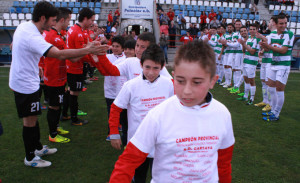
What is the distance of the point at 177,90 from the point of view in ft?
4.38

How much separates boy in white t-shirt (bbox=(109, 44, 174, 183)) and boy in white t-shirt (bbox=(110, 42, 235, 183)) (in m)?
1.02

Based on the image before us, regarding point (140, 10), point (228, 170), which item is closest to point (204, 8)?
point (140, 10)

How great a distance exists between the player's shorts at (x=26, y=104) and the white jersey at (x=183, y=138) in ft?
7.72

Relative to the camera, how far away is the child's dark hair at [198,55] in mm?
1342

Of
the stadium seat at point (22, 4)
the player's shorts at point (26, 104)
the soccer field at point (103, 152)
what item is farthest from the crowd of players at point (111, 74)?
the stadium seat at point (22, 4)

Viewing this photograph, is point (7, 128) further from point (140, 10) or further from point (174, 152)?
point (140, 10)

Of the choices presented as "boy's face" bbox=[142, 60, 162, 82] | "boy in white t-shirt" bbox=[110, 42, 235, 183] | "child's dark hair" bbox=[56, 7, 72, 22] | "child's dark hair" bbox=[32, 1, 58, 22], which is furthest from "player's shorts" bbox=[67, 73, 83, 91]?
"boy in white t-shirt" bbox=[110, 42, 235, 183]

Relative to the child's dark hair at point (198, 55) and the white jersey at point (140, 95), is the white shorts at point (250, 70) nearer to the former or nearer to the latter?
the white jersey at point (140, 95)

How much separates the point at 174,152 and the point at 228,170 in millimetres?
466

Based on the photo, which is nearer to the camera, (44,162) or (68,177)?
(68,177)

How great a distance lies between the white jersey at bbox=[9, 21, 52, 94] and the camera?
2.84 meters

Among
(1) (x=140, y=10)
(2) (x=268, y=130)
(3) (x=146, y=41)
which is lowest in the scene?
(2) (x=268, y=130)

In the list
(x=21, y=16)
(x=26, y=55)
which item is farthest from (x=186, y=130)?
(x=21, y=16)

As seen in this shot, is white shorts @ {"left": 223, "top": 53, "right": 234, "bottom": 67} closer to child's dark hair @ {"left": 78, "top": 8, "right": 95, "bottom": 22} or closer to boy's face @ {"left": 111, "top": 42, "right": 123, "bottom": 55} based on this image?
boy's face @ {"left": 111, "top": 42, "right": 123, "bottom": 55}
